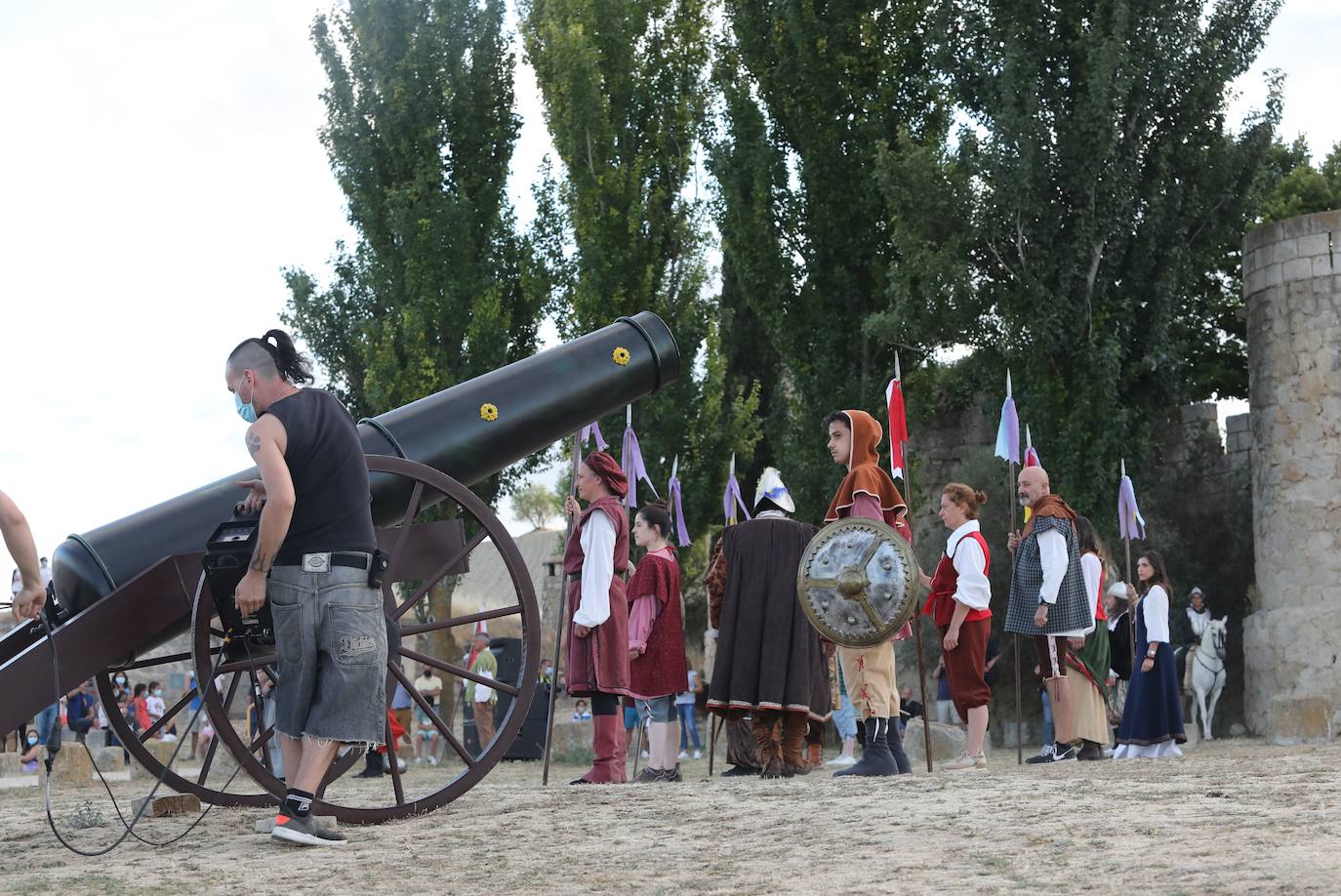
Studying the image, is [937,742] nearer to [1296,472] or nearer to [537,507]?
[1296,472]

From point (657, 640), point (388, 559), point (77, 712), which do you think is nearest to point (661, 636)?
point (657, 640)

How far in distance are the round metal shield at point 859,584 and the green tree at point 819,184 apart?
38.8ft

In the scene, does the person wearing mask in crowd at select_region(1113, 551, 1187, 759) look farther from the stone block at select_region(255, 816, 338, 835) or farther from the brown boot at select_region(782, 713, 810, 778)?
the stone block at select_region(255, 816, 338, 835)

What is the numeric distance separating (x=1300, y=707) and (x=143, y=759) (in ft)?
41.3

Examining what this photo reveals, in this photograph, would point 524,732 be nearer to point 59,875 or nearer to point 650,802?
point 650,802

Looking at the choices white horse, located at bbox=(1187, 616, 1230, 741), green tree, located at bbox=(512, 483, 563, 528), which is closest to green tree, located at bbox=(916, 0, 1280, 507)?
white horse, located at bbox=(1187, 616, 1230, 741)

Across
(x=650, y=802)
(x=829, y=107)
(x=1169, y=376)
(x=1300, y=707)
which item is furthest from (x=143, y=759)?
(x=829, y=107)

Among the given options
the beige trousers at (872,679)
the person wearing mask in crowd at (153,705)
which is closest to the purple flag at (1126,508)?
the beige trousers at (872,679)

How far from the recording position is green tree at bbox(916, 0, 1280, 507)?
680 inches

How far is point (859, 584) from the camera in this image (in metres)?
7.14

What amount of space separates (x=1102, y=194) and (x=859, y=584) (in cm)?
1151

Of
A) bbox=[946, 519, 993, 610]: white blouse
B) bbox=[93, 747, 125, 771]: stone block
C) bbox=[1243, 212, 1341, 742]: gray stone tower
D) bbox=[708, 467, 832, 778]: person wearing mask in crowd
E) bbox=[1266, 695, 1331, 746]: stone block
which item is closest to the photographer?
bbox=[946, 519, 993, 610]: white blouse

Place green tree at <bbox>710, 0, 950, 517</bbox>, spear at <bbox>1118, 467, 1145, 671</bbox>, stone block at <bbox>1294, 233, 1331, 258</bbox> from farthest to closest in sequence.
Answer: green tree at <bbox>710, 0, 950, 517</bbox> < stone block at <bbox>1294, 233, 1331, 258</bbox> < spear at <bbox>1118, 467, 1145, 671</bbox>

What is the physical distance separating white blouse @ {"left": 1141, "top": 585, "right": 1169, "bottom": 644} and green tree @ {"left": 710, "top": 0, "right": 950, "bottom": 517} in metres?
8.79
